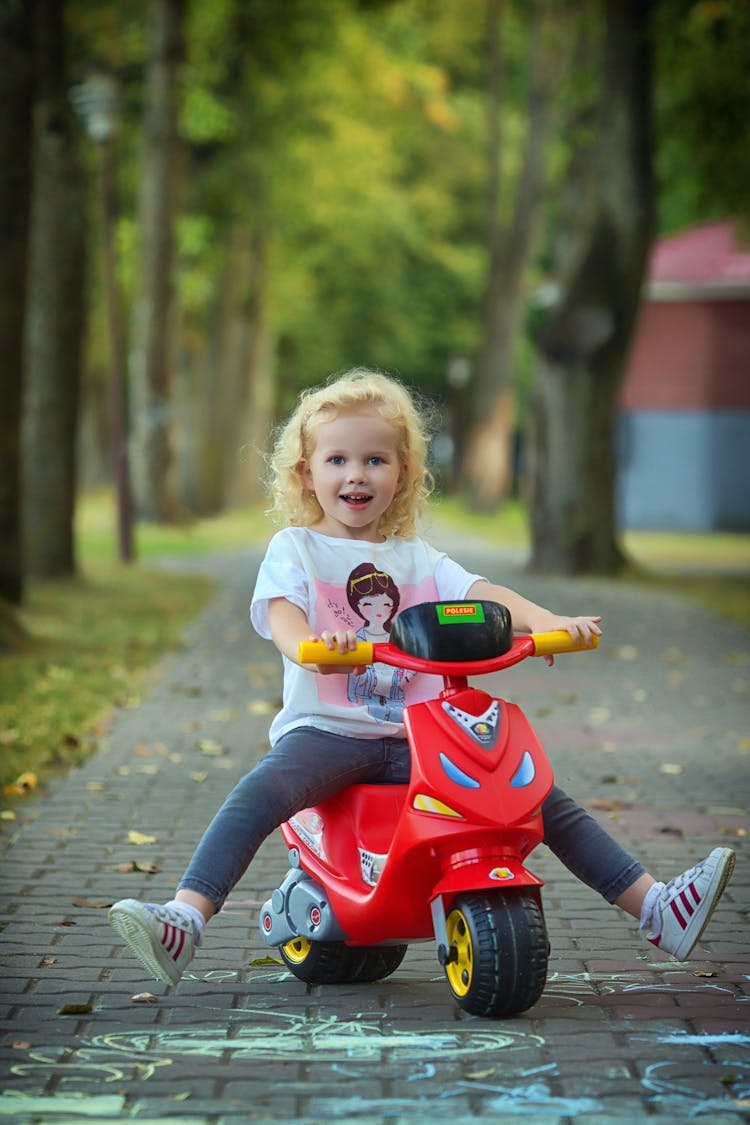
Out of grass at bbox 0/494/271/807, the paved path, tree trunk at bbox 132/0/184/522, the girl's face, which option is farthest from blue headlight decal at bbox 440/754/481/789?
tree trunk at bbox 132/0/184/522

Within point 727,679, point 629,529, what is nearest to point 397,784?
point 727,679

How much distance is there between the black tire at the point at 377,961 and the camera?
4766 millimetres

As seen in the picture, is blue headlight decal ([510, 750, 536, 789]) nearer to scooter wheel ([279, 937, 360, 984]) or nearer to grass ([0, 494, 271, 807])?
scooter wheel ([279, 937, 360, 984])

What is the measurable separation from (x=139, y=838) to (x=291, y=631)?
2.36 m

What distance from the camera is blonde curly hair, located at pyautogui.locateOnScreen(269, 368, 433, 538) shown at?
476 cm

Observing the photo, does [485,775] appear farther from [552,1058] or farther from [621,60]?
[621,60]

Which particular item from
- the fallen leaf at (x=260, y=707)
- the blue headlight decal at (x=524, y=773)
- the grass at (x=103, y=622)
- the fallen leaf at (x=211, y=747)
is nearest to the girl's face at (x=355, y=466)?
the grass at (x=103, y=622)

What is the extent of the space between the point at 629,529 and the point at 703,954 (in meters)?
33.3

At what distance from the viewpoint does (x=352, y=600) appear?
4.66m

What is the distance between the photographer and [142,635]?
45.8 ft

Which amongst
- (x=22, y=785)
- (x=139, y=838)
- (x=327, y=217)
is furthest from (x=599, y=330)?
(x=327, y=217)

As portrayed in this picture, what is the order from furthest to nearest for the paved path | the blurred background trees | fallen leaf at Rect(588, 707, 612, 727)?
the blurred background trees → fallen leaf at Rect(588, 707, 612, 727) → the paved path

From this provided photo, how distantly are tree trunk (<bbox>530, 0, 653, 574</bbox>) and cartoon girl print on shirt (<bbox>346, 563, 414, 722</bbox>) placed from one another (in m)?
16.2

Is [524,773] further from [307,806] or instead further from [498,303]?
[498,303]
